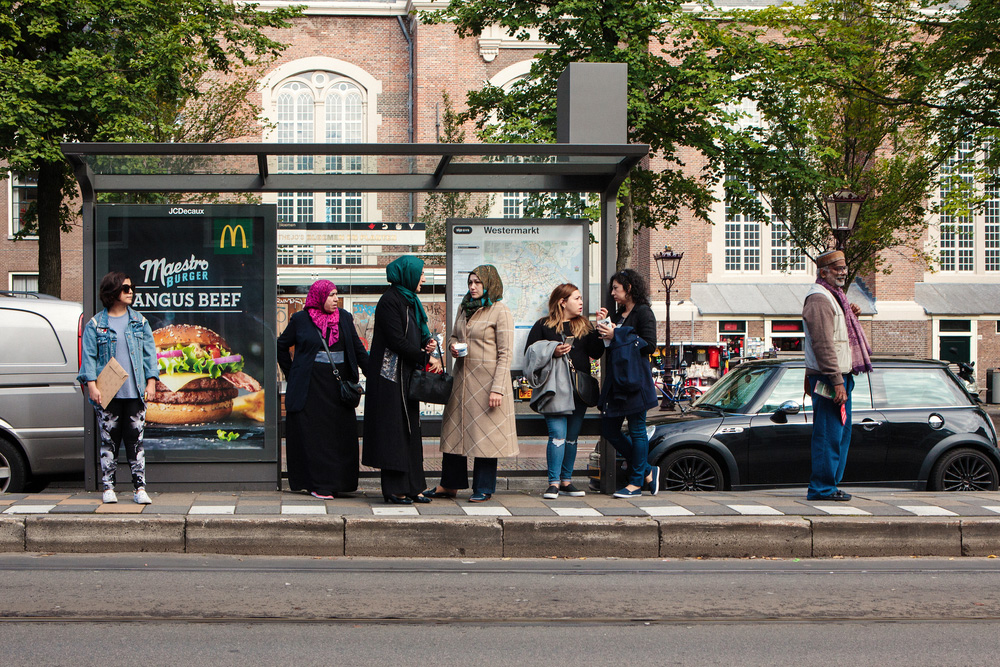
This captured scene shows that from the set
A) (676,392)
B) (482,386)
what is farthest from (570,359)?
(676,392)

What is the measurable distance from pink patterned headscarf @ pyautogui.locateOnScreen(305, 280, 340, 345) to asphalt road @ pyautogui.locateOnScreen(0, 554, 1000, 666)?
1.93 metres

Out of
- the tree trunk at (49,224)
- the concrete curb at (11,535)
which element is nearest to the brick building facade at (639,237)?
the tree trunk at (49,224)

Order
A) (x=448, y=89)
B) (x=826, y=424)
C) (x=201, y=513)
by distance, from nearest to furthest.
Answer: (x=201, y=513) < (x=826, y=424) < (x=448, y=89)

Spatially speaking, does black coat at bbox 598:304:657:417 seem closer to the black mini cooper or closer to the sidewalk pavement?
the sidewalk pavement

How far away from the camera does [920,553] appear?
6887mm

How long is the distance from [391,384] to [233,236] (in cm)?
203

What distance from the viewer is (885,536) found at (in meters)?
6.85

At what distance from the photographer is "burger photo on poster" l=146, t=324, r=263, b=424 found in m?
8.10

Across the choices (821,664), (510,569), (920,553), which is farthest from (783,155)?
(821,664)

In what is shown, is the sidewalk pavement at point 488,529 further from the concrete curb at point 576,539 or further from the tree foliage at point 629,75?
the tree foliage at point 629,75

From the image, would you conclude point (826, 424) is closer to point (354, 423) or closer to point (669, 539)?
point (669, 539)

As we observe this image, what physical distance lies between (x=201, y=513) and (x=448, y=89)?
30024 mm

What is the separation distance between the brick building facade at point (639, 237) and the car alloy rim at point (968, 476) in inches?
951

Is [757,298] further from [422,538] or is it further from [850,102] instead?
[422,538]
